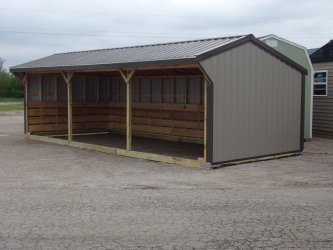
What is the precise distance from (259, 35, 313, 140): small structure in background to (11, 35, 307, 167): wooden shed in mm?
3155

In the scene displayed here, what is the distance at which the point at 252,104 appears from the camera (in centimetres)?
1214

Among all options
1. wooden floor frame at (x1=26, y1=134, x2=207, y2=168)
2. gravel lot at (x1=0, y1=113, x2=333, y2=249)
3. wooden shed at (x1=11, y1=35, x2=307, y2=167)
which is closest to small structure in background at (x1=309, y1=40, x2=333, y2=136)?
wooden shed at (x1=11, y1=35, x2=307, y2=167)

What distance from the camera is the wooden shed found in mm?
11320

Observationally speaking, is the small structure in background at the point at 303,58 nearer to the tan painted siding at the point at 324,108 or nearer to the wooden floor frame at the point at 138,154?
the tan painted siding at the point at 324,108

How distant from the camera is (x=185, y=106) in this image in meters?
16.2

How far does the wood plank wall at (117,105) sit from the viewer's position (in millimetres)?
16234

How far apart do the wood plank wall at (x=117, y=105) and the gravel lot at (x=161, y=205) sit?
468cm

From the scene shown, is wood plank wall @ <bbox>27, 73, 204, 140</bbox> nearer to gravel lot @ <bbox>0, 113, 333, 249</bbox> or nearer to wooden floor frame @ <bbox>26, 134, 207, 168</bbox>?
wooden floor frame @ <bbox>26, 134, 207, 168</bbox>

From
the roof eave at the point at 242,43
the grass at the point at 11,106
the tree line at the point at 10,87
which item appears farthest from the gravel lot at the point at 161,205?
the tree line at the point at 10,87

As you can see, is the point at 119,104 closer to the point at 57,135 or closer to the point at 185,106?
the point at 57,135

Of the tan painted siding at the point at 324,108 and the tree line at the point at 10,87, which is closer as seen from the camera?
the tan painted siding at the point at 324,108

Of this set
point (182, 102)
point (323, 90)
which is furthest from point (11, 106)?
point (323, 90)

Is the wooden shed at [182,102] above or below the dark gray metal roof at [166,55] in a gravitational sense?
below

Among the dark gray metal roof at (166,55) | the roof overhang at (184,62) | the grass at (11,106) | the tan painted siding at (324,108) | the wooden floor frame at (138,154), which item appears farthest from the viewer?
the grass at (11,106)
